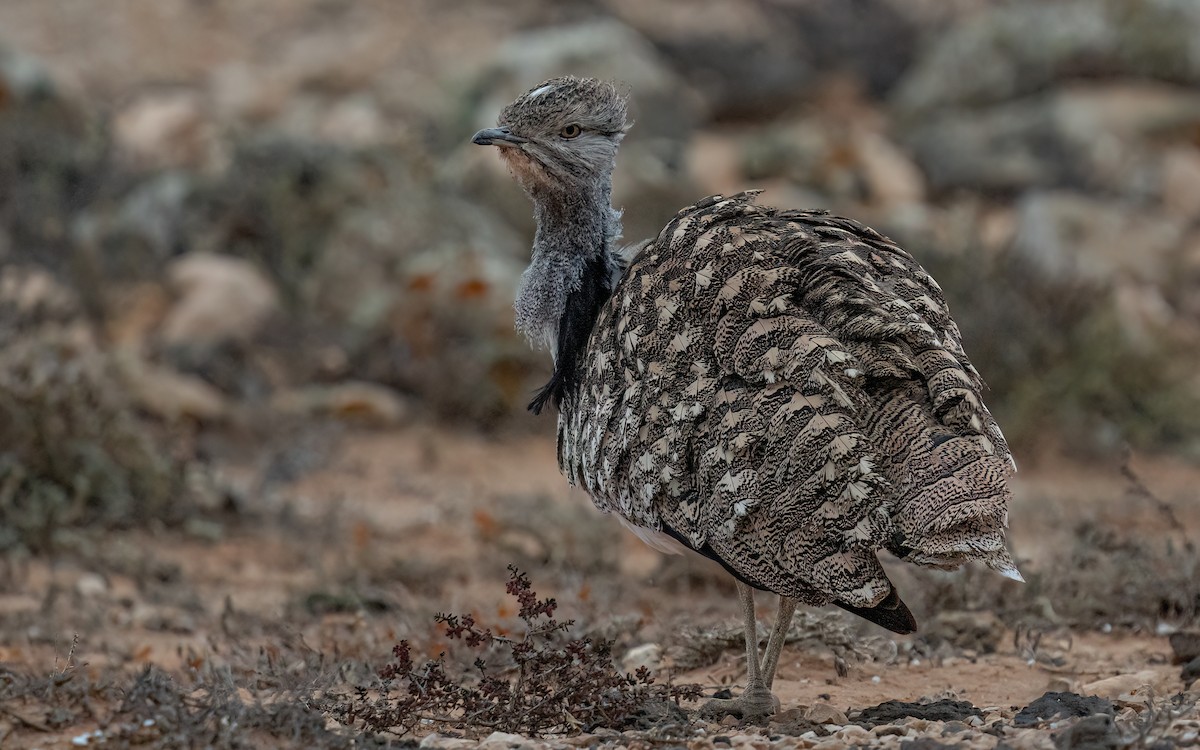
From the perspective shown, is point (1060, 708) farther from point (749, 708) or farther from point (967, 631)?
point (967, 631)

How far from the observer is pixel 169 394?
9641 mm

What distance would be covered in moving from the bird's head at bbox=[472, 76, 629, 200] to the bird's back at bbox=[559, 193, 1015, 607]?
2.15ft

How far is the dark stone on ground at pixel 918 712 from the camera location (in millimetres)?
4172

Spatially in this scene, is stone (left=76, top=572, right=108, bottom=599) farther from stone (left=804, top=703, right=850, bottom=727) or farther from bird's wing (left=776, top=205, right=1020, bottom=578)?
bird's wing (left=776, top=205, right=1020, bottom=578)

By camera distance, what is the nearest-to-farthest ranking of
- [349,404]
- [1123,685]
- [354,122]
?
[1123,685], [349,404], [354,122]

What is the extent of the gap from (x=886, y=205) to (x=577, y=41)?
416 cm

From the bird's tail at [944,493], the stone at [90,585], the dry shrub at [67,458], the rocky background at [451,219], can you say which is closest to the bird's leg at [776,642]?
the bird's tail at [944,493]

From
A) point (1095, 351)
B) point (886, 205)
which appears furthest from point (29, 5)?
point (1095, 351)

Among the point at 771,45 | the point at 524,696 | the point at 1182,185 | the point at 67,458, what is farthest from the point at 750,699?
the point at 771,45

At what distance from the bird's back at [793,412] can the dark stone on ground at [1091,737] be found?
0.45 m

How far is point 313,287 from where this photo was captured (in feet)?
37.7

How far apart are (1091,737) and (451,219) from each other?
8805 millimetres

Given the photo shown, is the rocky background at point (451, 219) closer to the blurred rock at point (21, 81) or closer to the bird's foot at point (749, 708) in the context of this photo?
the blurred rock at point (21, 81)

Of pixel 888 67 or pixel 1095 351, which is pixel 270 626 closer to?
pixel 1095 351
